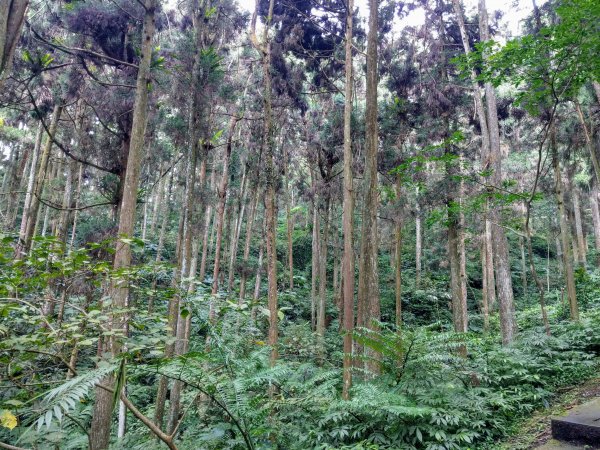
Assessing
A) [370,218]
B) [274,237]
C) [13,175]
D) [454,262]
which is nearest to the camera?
[370,218]

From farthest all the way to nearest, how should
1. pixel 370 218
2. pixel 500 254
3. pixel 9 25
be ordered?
pixel 500 254, pixel 370 218, pixel 9 25

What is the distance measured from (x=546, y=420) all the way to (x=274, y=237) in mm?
6268

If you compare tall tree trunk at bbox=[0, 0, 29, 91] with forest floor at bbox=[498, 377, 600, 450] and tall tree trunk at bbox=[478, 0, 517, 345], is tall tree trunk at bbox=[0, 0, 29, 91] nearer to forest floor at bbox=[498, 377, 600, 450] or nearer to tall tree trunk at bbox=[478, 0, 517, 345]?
forest floor at bbox=[498, 377, 600, 450]

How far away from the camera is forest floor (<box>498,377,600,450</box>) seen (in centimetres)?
408

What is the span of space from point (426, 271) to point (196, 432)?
67.9ft

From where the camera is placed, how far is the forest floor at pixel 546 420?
13.4ft

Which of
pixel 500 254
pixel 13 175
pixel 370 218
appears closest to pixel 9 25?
pixel 370 218

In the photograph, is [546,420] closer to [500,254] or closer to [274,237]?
[500,254]

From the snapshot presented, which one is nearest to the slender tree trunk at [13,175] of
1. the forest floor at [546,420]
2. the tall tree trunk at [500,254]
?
the tall tree trunk at [500,254]

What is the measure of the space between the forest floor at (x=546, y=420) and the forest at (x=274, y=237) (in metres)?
0.06

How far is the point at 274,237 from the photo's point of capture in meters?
9.26

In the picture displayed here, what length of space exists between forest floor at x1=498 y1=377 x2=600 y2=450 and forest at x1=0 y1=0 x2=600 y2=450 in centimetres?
6

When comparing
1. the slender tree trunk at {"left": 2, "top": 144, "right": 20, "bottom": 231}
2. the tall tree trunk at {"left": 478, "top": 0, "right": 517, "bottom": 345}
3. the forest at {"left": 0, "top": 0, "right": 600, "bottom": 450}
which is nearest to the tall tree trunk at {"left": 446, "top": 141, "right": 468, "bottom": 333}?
the forest at {"left": 0, "top": 0, "right": 600, "bottom": 450}

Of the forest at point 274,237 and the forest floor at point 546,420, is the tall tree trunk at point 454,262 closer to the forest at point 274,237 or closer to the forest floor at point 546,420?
the forest at point 274,237
